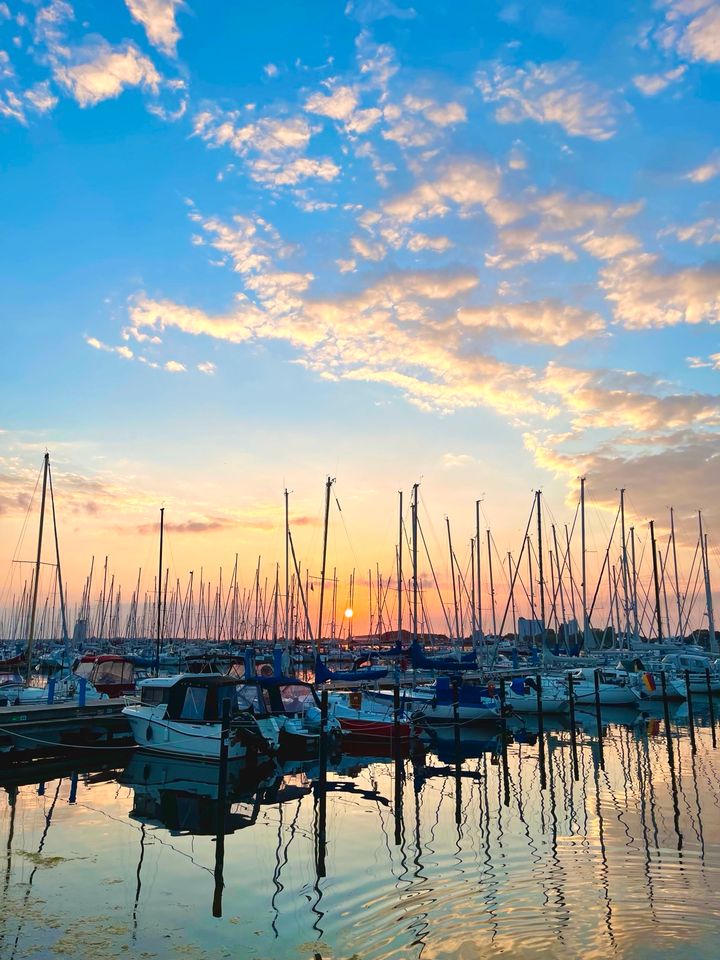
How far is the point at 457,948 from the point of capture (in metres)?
10.5

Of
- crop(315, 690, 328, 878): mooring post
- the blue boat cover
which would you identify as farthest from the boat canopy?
the blue boat cover

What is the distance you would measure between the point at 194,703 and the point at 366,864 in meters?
13.3

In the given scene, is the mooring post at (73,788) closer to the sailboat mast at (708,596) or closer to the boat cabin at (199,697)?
the boat cabin at (199,697)

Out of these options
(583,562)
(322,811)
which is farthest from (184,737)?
(583,562)

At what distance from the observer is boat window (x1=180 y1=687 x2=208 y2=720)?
87.1ft

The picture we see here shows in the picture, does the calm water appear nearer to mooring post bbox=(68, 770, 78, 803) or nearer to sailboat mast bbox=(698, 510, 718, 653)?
mooring post bbox=(68, 770, 78, 803)

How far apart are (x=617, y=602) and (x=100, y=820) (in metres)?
63.8

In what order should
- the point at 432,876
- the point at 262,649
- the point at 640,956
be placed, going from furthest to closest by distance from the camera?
the point at 262,649 < the point at 432,876 < the point at 640,956

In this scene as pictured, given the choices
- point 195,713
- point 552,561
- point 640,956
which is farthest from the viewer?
point 552,561

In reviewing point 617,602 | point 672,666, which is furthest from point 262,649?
point 672,666

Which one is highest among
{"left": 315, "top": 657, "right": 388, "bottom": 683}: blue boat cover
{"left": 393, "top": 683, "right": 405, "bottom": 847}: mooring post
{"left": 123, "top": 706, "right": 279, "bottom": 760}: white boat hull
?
{"left": 315, "top": 657, "right": 388, "bottom": 683}: blue boat cover

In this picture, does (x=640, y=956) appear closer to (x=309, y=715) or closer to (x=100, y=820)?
(x=100, y=820)

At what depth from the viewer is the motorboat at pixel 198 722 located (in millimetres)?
25562

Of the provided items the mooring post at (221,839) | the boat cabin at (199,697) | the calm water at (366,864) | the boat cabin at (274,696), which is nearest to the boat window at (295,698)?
the boat cabin at (274,696)
